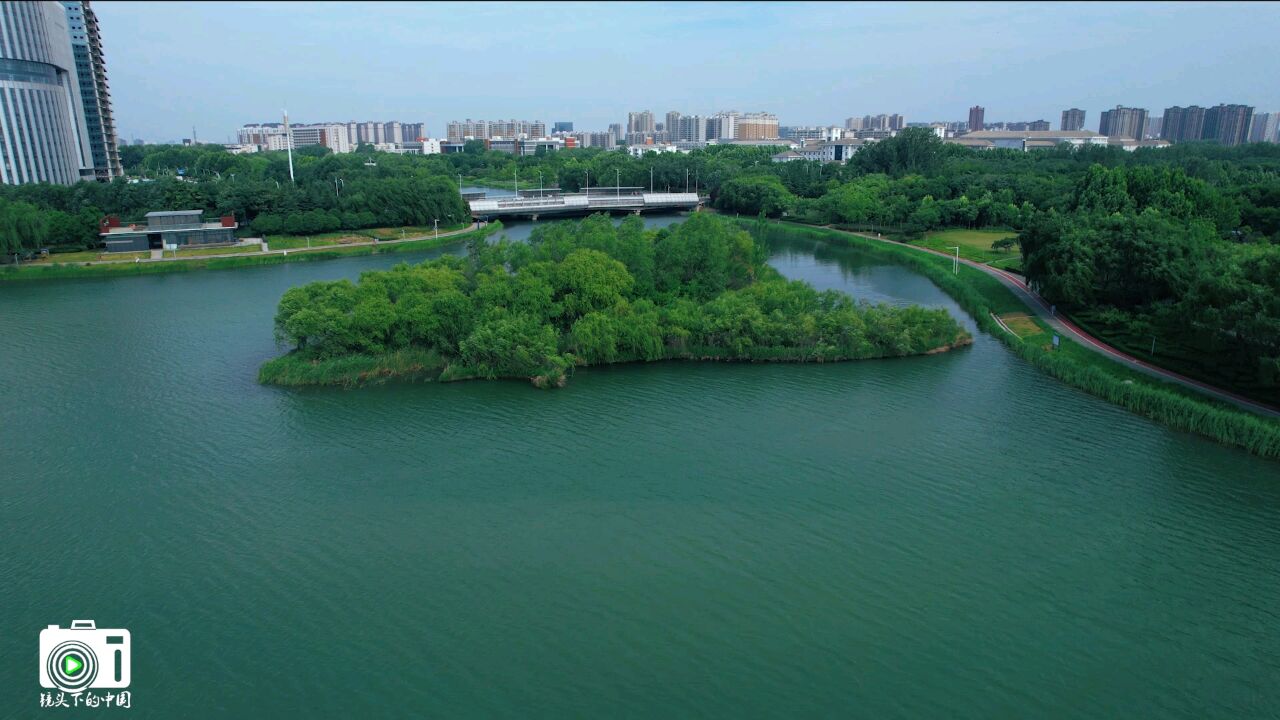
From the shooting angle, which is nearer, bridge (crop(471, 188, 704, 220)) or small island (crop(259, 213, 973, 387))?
small island (crop(259, 213, 973, 387))

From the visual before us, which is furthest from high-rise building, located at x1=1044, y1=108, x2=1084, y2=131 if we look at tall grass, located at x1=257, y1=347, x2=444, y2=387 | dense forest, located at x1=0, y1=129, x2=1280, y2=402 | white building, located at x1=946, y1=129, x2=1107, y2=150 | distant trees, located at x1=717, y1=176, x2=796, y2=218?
tall grass, located at x1=257, y1=347, x2=444, y2=387

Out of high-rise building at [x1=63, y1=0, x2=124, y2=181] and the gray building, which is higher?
high-rise building at [x1=63, y1=0, x2=124, y2=181]

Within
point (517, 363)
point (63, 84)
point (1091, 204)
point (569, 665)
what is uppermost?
point (63, 84)

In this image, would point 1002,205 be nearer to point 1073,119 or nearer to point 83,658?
point 83,658

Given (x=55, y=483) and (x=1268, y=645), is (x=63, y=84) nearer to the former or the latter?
(x=55, y=483)

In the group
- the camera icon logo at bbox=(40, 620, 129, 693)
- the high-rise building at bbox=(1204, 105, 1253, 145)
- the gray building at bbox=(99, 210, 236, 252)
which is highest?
the high-rise building at bbox=(1204, 105, 1253, 145)

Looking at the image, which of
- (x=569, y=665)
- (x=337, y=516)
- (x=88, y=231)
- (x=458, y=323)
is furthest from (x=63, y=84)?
(x=569, y=665)

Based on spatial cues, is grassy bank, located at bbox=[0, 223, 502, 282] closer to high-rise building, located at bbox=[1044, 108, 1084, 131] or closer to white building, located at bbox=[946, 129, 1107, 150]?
white building, located at bbox=[946, 129, 1107, 150]
